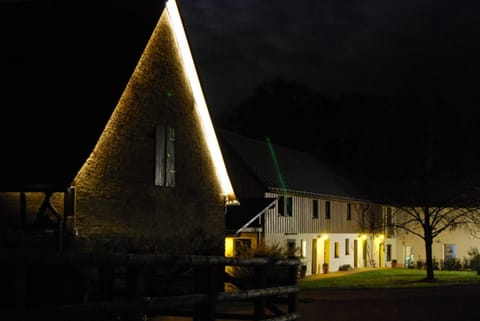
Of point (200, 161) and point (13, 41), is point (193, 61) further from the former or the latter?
point (13, 41)

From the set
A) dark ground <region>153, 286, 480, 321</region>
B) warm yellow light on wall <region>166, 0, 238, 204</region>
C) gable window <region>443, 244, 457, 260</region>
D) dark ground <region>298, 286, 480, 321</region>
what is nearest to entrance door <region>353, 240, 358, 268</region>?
gable window <region>443, 244, 457, 260</region>

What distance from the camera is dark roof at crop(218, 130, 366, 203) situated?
4216 cm

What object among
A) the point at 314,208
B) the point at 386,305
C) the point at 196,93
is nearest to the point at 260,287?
the point at 196,93

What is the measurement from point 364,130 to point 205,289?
72351 mm

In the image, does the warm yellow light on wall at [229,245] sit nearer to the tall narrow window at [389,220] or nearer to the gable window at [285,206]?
the gable window at [285,206]

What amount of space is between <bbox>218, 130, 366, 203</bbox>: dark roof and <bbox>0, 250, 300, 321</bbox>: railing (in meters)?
28.8

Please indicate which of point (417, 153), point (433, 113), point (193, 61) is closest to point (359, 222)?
point (417, 153)

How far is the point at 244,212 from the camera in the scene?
120 feet

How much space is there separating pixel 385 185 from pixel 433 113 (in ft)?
47.4

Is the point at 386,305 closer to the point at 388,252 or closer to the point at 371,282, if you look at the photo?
the point at 371,282

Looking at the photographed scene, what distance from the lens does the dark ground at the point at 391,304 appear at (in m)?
20.5

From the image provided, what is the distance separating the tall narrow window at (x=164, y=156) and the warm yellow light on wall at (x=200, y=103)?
6.02 ft

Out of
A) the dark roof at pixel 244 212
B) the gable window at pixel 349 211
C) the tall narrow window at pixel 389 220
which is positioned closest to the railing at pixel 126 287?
the dark roof at pixel 244 212

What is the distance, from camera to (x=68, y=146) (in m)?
17.6
